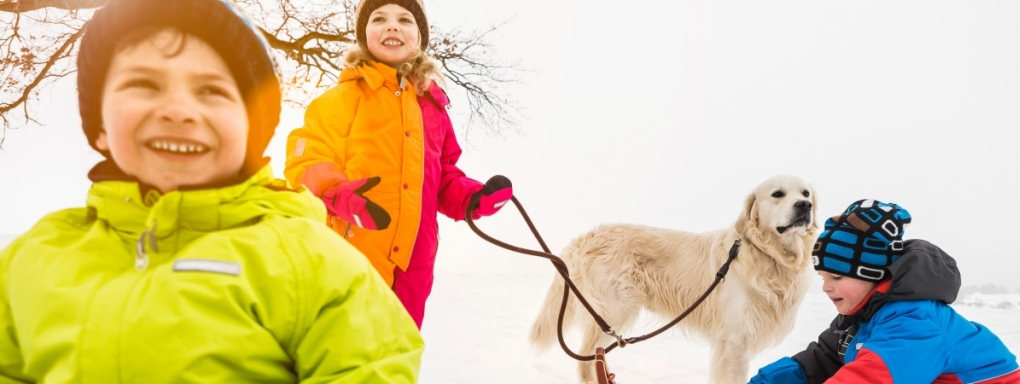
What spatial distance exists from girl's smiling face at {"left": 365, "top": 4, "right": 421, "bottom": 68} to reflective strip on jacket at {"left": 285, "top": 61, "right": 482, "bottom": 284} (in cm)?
8

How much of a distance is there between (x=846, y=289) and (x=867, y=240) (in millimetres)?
210

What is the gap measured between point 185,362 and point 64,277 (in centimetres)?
27

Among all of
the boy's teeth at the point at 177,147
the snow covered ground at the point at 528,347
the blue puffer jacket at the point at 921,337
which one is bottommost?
the snow covered ground at the point at 528,347

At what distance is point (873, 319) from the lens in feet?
7.02

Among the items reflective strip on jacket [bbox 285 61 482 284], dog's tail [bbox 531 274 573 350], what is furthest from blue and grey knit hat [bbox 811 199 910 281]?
dog's tail [bbox 531 274 573 350]

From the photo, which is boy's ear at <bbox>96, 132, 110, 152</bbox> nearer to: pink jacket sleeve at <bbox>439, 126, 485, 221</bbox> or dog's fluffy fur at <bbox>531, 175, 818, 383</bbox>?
pink jacket sleeve at <bbox>439, 126, 485, 221</bbox>

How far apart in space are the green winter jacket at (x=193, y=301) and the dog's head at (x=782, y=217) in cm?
303

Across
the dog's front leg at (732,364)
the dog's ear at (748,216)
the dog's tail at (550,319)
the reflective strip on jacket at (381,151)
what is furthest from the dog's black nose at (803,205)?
the reflective strip on jacket at (381,151)

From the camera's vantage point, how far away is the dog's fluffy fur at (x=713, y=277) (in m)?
3.69

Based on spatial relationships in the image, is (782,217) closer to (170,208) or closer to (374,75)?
(374,75)

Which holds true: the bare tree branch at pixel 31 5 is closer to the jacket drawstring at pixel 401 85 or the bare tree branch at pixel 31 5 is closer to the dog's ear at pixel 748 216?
the jacket drawstring at pixel 401 85

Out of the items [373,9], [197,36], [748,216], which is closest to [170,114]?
[197,36]

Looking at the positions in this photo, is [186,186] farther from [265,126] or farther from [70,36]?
[70,36]

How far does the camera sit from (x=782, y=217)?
3523 mm
